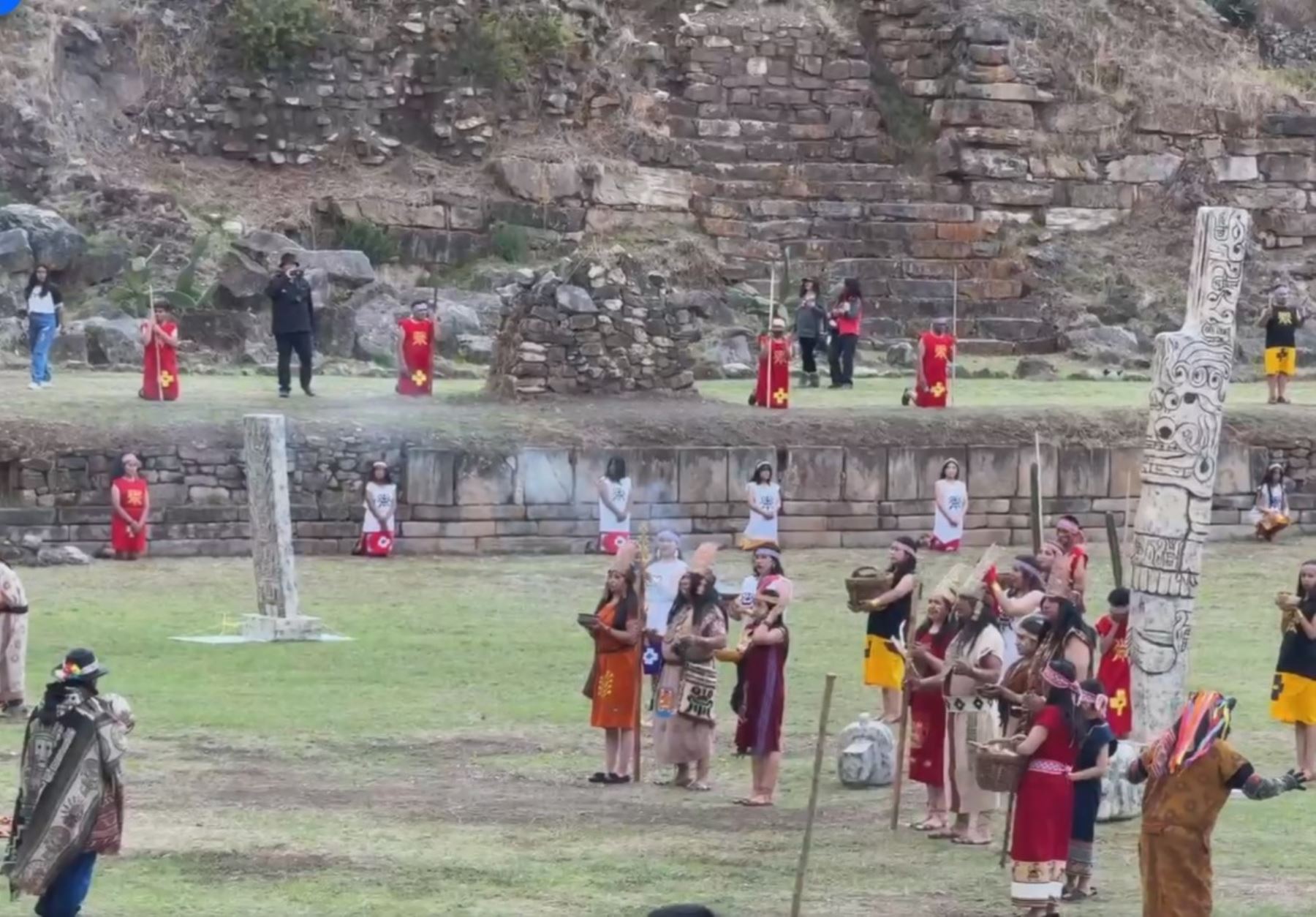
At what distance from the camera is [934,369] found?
26.9 meters

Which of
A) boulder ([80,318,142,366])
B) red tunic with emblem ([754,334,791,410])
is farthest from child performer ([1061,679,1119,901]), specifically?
boulder ([80,318,142,366])

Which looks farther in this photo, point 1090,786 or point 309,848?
point 309,848

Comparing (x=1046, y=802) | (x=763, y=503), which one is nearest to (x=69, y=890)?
(x=1046, y=802)

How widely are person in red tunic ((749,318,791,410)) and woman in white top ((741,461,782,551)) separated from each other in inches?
76.0

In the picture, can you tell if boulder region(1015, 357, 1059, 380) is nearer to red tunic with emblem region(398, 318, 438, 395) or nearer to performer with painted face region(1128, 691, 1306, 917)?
red tunic with emblem region(398, 318, 438, 395)

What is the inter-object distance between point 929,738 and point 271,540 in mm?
7413

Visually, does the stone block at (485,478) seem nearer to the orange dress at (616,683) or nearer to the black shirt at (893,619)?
the black shirt at (893,619)

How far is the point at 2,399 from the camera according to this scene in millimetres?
24688

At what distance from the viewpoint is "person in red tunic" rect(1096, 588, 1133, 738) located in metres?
14.6

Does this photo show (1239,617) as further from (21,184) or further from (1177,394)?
(21,184)

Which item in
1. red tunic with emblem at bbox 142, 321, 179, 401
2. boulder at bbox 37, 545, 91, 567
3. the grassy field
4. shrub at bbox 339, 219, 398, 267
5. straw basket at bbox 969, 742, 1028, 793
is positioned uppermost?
shrub at bbox 339, 219, 398, 267

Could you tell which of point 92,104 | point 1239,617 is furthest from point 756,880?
point 92,104

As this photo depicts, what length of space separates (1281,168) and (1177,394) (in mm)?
24790

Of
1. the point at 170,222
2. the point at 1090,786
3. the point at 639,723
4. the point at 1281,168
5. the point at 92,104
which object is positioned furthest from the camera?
the point at 1281,168
